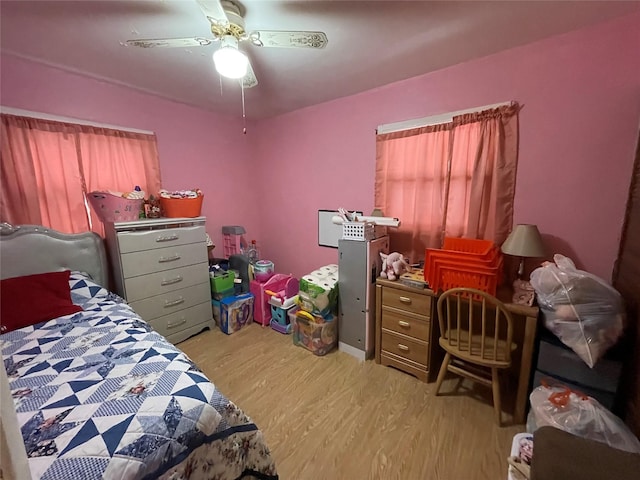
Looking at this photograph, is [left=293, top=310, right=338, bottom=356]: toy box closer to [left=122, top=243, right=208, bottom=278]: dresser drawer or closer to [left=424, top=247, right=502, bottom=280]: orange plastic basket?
[left=424, top=247, right=502, bottom=280]: orange plastic basket

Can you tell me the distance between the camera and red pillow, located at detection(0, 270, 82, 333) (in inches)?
62.9

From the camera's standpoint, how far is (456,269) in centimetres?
179

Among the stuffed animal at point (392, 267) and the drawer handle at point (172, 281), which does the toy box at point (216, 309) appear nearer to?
the drawer handle at point (172, 281)

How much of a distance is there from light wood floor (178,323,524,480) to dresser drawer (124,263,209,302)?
601mm

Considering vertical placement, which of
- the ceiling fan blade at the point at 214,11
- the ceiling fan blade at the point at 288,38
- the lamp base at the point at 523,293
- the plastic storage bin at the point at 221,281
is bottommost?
the plastic storage bin at the point at 221,281

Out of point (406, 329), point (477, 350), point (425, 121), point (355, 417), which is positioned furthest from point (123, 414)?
point (425, 121)

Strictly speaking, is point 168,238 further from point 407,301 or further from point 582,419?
point 582,419

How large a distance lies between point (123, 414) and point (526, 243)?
7.21ft

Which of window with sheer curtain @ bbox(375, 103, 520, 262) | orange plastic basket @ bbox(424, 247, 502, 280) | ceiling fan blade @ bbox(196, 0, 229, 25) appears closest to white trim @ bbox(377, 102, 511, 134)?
window with sheer curtain @ bbox(375, 103, 520, 262)

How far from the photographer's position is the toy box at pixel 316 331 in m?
2.32

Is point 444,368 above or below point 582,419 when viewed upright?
below

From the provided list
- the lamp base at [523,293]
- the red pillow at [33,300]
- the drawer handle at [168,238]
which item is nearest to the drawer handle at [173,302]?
the drawer handle at [168,238]

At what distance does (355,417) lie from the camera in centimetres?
170

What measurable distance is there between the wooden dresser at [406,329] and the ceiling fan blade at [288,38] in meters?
1.59
